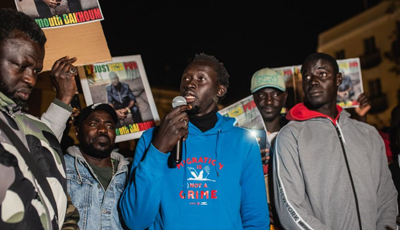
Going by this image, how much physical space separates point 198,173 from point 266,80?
6.96ft

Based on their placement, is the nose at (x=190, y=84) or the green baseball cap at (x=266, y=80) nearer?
the nose at (x=190, y=84)

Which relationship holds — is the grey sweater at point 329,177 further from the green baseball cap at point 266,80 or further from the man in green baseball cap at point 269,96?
the green baseball cap at point 266,80

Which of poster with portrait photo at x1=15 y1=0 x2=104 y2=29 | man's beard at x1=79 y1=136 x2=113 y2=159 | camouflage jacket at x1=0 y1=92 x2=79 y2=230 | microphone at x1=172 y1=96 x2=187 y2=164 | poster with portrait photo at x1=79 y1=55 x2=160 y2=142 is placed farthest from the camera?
poster with portrait photo at x1=79 y1=55 x2=160 y2=142

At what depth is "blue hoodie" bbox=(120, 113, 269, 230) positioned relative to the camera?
264 cm

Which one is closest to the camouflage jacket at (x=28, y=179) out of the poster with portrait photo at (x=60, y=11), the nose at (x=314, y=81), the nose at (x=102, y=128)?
the poster with portrait photo at (x=60, y=11)

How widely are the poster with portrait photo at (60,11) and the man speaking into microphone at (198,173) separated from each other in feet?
3.37

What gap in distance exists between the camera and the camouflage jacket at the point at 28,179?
1.63 metres

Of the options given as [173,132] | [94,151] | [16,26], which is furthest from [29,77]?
[94,151]

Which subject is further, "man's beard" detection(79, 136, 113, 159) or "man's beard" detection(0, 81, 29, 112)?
"man's beard" detection(79, 136, 113, 159)

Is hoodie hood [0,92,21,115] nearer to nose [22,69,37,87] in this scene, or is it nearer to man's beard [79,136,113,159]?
nose [22,69,37,87]

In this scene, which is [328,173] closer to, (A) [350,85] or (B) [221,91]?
(B) [221,91]

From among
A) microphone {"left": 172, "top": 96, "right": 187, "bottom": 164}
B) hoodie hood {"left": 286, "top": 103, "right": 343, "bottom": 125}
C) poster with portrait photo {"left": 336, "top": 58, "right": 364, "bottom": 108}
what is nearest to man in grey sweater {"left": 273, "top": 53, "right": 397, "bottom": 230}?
hoodie hood {"left": 286, "top": 103, "right": 343, "bottom": 125}

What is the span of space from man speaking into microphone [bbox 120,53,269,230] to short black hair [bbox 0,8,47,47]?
2.94ft

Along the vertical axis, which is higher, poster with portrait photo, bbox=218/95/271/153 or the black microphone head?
the black microphone head
